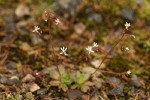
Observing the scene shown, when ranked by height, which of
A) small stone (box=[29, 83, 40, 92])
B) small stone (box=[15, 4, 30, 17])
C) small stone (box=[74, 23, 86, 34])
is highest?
small stone (box=[15, 4, 30, 17])

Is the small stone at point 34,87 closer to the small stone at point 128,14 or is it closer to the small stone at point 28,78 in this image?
the small stone at point 28,78

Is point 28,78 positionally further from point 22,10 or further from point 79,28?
point 22,10

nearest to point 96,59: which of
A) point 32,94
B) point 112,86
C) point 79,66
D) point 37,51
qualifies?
point 79,66

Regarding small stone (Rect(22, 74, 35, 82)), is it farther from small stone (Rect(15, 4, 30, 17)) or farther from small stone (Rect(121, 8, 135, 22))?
small stone (Rect(121, 8, 135, 22))

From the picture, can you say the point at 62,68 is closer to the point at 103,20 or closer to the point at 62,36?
the point at 62,36

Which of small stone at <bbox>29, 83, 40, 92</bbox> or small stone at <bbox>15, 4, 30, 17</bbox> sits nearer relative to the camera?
small stone at <bbox>29, 83, 40, 92</bbox>

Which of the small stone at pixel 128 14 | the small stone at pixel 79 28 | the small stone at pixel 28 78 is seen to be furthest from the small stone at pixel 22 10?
the small stone at pixel 128 14

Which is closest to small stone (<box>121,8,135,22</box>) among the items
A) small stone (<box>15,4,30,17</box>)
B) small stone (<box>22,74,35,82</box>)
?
small stone (<box>15,4,30,17</box>)
